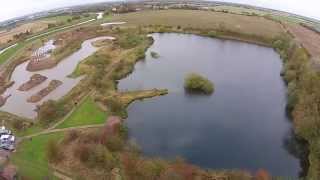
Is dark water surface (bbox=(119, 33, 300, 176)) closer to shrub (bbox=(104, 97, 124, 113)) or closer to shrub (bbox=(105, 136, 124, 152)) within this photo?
shrub (bbox=(104, 97, 124, 113))

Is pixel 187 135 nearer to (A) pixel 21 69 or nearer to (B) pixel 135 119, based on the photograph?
(B) pixel 135 119

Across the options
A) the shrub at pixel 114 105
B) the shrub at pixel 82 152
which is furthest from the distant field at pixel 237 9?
the shrub at pixel 82 152

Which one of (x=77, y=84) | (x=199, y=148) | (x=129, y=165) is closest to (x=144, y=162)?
(x=129, y=165)

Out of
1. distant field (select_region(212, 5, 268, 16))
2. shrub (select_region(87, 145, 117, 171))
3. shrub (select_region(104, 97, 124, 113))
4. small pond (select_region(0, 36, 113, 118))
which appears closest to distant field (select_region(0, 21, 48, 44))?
small pond (select_region(0, 36, 113, 118))

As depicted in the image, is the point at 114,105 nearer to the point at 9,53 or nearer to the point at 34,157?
the point at 34,157

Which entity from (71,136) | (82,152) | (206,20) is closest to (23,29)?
(206,20)
